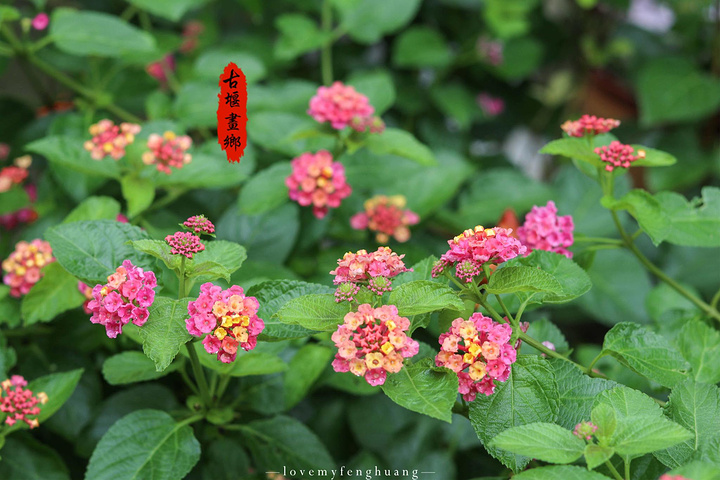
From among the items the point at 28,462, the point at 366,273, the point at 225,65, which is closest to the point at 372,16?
the point at 225,65

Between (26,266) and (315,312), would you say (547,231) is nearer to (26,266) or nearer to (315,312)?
(315,312)

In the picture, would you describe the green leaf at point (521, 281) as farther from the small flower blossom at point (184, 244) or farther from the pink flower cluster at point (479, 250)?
the small flower blossom at point (184, 244)

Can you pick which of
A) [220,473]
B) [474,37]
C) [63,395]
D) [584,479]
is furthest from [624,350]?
[474,37]

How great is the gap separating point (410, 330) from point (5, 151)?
38.2 inches

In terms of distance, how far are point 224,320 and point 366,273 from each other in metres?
0.13

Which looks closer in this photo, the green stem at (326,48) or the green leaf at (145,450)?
the green leaf at (145,450)

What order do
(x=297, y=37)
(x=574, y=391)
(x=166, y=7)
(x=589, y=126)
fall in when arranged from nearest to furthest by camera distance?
(x=574, y=391), (x=589, y=126), (x=166, y=7), (x=297, y=37)

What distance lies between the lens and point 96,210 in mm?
845

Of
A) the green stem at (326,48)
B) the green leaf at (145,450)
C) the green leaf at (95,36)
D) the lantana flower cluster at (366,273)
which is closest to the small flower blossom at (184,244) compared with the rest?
the lantana flower cluster at (366,273)

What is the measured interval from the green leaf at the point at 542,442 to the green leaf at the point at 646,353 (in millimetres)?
136

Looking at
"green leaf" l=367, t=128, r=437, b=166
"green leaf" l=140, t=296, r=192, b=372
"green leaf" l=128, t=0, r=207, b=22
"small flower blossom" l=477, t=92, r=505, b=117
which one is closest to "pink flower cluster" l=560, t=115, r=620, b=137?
"green leaf" l=367, t=128, r=437, b=166

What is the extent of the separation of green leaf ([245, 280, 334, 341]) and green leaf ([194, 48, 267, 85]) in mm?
596

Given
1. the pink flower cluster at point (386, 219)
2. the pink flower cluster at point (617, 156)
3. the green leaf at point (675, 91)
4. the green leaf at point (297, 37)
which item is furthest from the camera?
the green leaf at point (675, 91)

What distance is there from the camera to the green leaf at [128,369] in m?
0.75
